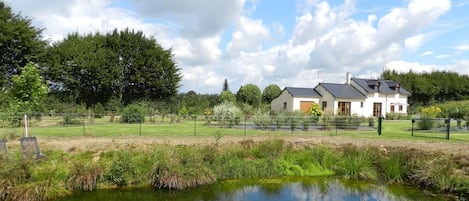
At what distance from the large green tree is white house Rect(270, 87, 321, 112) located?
10.8 metres

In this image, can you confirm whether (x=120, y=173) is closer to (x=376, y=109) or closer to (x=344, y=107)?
(x=344, y=107)

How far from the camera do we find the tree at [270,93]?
4359 centimetres

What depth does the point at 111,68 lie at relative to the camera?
3250 centimetres

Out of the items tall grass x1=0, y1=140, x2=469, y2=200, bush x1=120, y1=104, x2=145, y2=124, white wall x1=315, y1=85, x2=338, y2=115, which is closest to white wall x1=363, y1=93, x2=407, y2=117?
white wall x1=315, y1=85, x2=338, y2=115

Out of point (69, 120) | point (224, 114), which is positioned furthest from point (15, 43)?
point (224, 114)

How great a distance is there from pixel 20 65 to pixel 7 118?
14.6 m

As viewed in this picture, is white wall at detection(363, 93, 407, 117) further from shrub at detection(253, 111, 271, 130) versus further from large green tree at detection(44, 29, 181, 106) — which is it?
shrub at detection(253, 111, 271, 130)

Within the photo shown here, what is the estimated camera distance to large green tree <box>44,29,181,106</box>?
103ft

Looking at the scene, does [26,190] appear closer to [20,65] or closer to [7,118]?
[7,118]

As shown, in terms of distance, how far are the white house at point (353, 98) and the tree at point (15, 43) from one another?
22.3 metres

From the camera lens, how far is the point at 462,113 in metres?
28.0

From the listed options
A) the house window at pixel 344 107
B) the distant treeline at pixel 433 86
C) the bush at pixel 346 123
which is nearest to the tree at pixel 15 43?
the bush at pixel 346 123

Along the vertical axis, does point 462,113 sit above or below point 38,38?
below

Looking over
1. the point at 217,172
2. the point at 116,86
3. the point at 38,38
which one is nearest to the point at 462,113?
the point at 217,172
